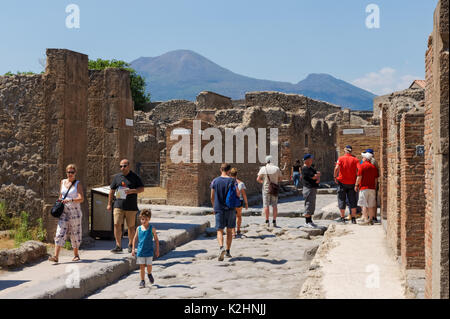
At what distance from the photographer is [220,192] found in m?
8.80

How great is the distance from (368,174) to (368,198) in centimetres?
52

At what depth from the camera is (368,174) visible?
11.0 m

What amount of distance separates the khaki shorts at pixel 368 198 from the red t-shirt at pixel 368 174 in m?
0.10

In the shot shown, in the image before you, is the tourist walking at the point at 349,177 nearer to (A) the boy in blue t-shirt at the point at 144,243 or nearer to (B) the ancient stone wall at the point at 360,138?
(B) the ancient stone wall at the point at 360,138

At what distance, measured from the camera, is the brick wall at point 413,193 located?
6164 mm

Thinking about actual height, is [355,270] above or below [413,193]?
below

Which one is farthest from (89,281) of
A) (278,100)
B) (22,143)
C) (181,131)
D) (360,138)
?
(278,100)

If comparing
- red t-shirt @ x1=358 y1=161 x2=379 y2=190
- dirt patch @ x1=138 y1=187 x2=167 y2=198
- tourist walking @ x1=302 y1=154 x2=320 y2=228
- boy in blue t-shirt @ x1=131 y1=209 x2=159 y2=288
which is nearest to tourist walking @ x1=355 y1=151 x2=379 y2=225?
red t-shirt @ x1=358 y1=161 x2=379 y2=190

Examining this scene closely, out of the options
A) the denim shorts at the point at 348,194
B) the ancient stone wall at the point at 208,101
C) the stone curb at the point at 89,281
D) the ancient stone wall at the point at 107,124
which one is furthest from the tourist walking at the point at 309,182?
the ancient stone wall at the point at 208,101

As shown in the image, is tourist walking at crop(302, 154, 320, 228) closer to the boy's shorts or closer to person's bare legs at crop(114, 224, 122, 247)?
person's bare legs at crop(114, 224, 122, 247)

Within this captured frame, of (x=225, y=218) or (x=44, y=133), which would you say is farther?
(x=44, y=133)

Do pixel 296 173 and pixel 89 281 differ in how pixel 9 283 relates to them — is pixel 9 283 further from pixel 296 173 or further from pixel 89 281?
pixel 296 173

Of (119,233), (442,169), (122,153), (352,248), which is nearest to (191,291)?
(119,233)

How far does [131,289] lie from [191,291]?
811mm
